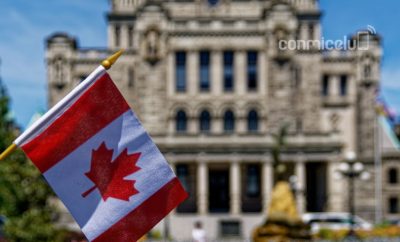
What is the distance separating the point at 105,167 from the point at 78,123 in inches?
15.3

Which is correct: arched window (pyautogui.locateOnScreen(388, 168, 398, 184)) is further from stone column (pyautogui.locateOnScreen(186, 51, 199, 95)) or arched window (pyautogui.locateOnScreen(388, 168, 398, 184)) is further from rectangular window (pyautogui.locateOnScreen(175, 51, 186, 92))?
rectangular window (pyautogui.locateOnScreen(175, 51, 186, 92))

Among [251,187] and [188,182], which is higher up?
[188,182]

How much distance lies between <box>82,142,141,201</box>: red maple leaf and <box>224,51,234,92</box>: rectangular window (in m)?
57.5

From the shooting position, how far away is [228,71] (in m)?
63.5

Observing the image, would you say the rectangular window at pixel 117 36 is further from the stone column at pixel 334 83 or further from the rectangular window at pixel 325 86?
the stone column at pixel 334 83

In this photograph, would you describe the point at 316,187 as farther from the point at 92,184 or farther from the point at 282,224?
the point at 92,184

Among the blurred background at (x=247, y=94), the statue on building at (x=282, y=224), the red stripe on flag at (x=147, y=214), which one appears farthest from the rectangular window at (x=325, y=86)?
the red stripe on flag at (x=147, y=214)

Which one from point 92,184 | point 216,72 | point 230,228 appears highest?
point 216,72

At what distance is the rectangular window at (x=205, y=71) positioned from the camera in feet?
208

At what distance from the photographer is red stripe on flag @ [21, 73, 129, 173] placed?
5.70 meters

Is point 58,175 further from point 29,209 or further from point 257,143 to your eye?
point 257,143

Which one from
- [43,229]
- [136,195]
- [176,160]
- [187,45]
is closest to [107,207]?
[136,195]

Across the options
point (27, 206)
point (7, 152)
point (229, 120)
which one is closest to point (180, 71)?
point (229, 120)

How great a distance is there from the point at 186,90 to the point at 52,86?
10838 millimetres
